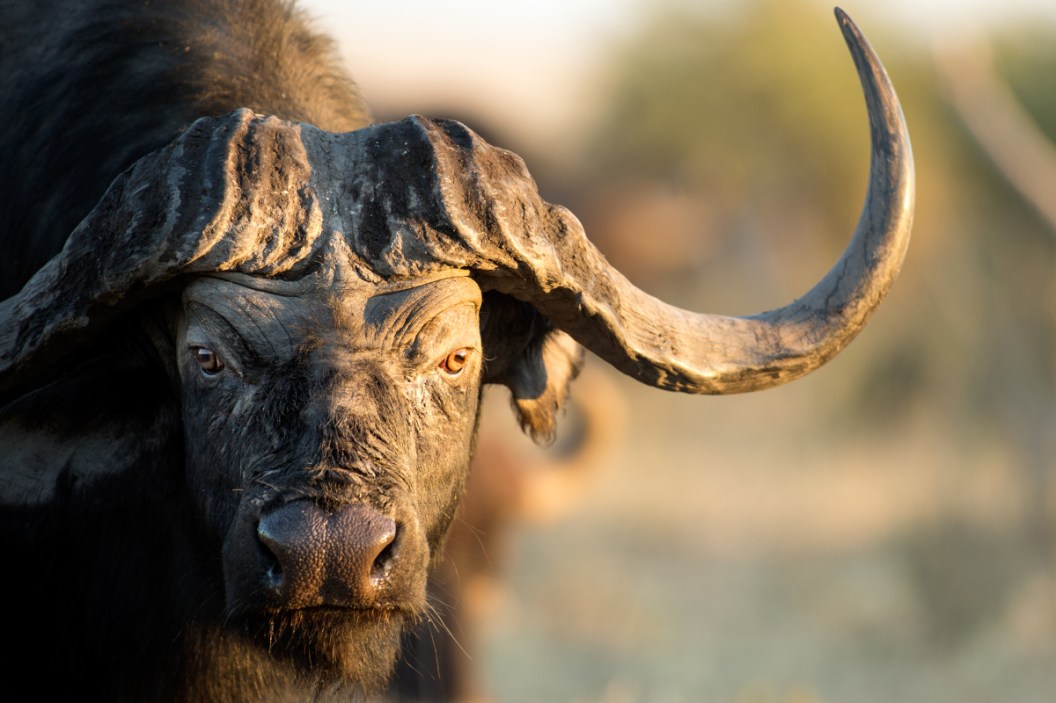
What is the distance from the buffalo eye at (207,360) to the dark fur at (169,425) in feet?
0.27

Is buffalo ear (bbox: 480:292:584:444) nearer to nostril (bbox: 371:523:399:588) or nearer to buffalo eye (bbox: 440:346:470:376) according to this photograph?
buffalo eye (bbox: 440:346:470:376)

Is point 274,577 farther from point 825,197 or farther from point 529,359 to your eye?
point 825,197

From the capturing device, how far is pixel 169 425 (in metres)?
4.05

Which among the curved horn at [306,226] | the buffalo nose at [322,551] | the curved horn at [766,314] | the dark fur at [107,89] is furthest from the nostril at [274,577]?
the dark fur at [107,89]

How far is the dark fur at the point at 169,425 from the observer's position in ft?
11.5

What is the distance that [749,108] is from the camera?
2083cm

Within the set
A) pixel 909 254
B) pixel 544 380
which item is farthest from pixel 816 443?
pixel 544 380

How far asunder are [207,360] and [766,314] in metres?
1.65

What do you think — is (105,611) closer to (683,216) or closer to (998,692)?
(998,692)

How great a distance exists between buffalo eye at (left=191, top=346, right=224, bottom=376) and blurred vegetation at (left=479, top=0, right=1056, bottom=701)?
15.1ft

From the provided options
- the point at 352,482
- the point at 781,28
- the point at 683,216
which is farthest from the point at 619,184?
the point at 352,482

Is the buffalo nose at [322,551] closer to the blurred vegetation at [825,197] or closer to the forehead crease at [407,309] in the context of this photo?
the forehead crease at [407,309]

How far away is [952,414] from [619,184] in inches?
220

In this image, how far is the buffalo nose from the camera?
3256 millimetres
